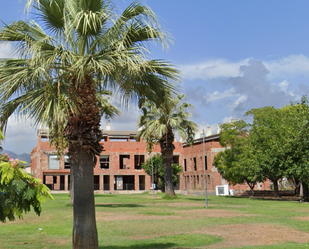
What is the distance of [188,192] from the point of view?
54.6 m

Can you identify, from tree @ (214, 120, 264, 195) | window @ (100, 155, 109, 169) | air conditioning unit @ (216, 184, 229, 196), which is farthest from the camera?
window @ (100, 155, 109, 169)

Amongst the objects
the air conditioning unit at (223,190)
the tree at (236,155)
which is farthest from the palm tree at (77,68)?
the air conditioning unit at (223,190)

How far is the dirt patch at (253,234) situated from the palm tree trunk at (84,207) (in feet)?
13.5

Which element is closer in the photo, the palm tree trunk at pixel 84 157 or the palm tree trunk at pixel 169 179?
the palm tree trunk at pixel 84 157

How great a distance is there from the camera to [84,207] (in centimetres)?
1017

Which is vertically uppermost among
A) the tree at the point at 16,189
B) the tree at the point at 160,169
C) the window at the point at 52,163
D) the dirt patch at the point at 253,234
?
the window at the point at 52,163

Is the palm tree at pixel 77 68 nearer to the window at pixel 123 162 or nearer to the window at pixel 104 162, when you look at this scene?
the window at pixel 104 162

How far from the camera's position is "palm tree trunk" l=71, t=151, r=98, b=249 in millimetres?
10008

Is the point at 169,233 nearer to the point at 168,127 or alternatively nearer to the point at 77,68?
the point at 77,68

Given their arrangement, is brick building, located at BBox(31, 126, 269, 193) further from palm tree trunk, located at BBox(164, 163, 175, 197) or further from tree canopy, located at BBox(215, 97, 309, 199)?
palm tree trunk, located at BBox(164, 163, 175, 197)

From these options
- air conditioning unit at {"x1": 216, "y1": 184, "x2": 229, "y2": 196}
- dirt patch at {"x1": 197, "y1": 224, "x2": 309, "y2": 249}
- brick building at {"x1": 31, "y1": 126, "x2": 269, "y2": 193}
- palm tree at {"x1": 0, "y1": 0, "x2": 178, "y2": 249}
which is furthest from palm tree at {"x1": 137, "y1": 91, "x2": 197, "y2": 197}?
palm tree at {"x1": 0, "y1": 0, "x2": 178, "y2": 249}

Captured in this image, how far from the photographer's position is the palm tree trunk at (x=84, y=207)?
10.0 metres

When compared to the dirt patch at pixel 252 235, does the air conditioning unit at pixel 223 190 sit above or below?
above

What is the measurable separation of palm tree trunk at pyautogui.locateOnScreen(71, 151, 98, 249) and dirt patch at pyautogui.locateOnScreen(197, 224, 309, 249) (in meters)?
4.10
